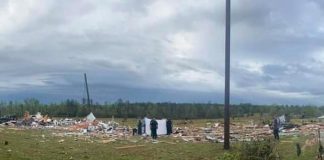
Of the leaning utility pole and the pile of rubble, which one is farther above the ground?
the leaning utility pole

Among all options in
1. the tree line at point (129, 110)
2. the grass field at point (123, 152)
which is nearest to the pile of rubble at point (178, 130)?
the grass field at point (123, 152)

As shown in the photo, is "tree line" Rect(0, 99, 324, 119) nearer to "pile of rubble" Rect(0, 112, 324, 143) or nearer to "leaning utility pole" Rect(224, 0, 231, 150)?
"pile of rubble" Rect(0, 112, 324, 143)

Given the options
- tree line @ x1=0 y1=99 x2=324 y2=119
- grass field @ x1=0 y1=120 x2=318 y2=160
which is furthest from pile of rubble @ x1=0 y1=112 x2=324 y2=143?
tree line @ x1=0 y1=99 x2=324 y2=119

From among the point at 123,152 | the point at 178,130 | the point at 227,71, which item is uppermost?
the point at 227,71

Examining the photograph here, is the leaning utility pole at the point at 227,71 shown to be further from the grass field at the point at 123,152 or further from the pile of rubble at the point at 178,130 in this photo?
the pile of rubble at the point at 178,130

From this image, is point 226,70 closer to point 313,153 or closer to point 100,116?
point 313,153

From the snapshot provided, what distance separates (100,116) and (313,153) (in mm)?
69732

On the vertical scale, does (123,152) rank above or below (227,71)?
below

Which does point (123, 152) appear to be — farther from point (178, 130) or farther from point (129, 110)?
point (129, 110)

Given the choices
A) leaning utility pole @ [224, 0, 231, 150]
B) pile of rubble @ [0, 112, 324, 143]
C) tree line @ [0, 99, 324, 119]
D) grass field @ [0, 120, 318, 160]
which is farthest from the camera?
tree line @ [0, 99, 324, 119]

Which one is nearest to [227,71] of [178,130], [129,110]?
[178,130]

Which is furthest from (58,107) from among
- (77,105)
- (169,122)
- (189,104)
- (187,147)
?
(187,147)

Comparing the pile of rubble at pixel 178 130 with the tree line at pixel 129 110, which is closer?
the pile of rubble at pixel 178 130

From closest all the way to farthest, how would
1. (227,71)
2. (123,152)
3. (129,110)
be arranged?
(123,152), (227,71), (129,110)
